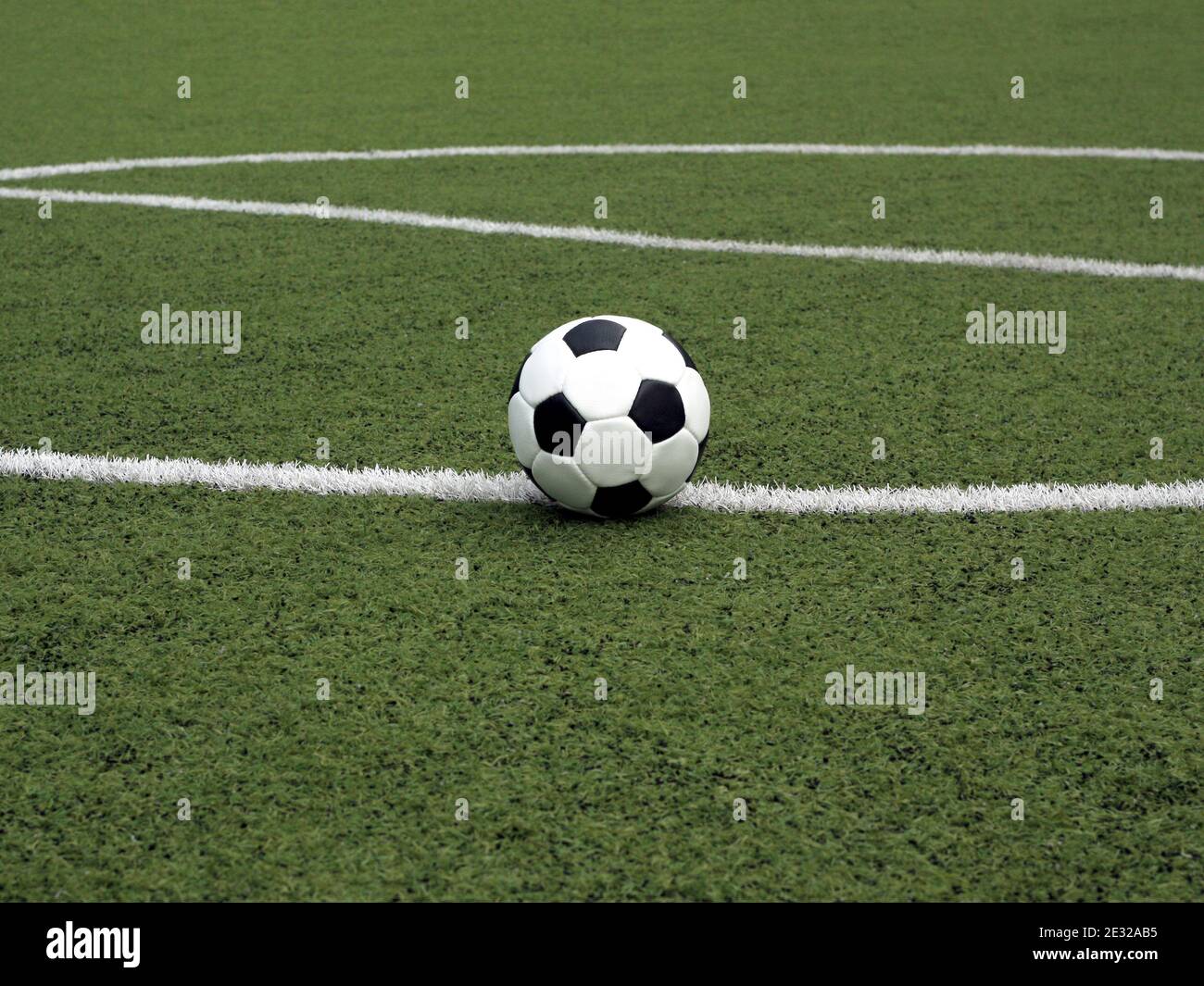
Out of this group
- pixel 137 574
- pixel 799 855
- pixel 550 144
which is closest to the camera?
pixel 799 855

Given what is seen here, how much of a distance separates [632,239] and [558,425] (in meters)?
3.09

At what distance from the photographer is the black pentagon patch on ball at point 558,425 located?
3342 mm

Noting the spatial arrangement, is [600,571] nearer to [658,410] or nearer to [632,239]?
[658,410]

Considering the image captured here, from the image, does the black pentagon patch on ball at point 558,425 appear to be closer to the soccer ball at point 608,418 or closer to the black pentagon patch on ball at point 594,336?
the soccer ball at point 608,418

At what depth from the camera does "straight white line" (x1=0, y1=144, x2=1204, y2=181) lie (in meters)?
7.84

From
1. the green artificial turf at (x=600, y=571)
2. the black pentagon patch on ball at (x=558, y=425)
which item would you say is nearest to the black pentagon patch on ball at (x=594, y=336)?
the black pentagon patch on ball at (x=558, y=425)

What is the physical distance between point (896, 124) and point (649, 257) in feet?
12.5

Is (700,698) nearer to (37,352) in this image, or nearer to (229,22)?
(37,352)

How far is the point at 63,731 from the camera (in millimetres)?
2635

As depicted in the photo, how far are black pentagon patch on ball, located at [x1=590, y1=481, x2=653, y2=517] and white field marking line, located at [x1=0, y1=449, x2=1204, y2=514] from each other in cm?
20

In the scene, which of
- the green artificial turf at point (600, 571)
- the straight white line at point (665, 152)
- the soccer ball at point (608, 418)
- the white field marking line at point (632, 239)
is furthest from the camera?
the straight white line at point (665, 152)

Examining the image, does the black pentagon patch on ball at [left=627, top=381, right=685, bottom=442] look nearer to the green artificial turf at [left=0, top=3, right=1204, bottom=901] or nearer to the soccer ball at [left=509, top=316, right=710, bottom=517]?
the soccer ball at [left=509, top=316, right=710, bottom=517]

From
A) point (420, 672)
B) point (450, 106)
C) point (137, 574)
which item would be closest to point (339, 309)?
point (137, 574)

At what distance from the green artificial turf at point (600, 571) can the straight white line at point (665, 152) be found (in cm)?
32
